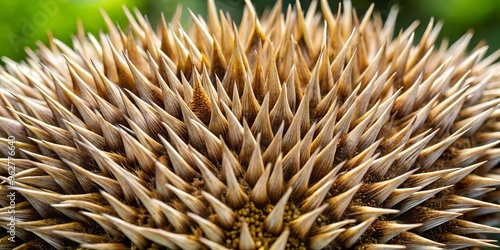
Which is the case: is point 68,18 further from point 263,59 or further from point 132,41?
point 263,59

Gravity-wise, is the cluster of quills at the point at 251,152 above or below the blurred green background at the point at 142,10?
below

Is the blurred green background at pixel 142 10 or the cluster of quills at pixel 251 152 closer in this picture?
the cluster of quills at pixel 251 152

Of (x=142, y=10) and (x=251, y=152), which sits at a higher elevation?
(x=142, y=10)

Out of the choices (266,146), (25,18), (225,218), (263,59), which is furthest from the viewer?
(25,18)

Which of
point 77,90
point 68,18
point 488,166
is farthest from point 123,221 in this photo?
point 68,18
